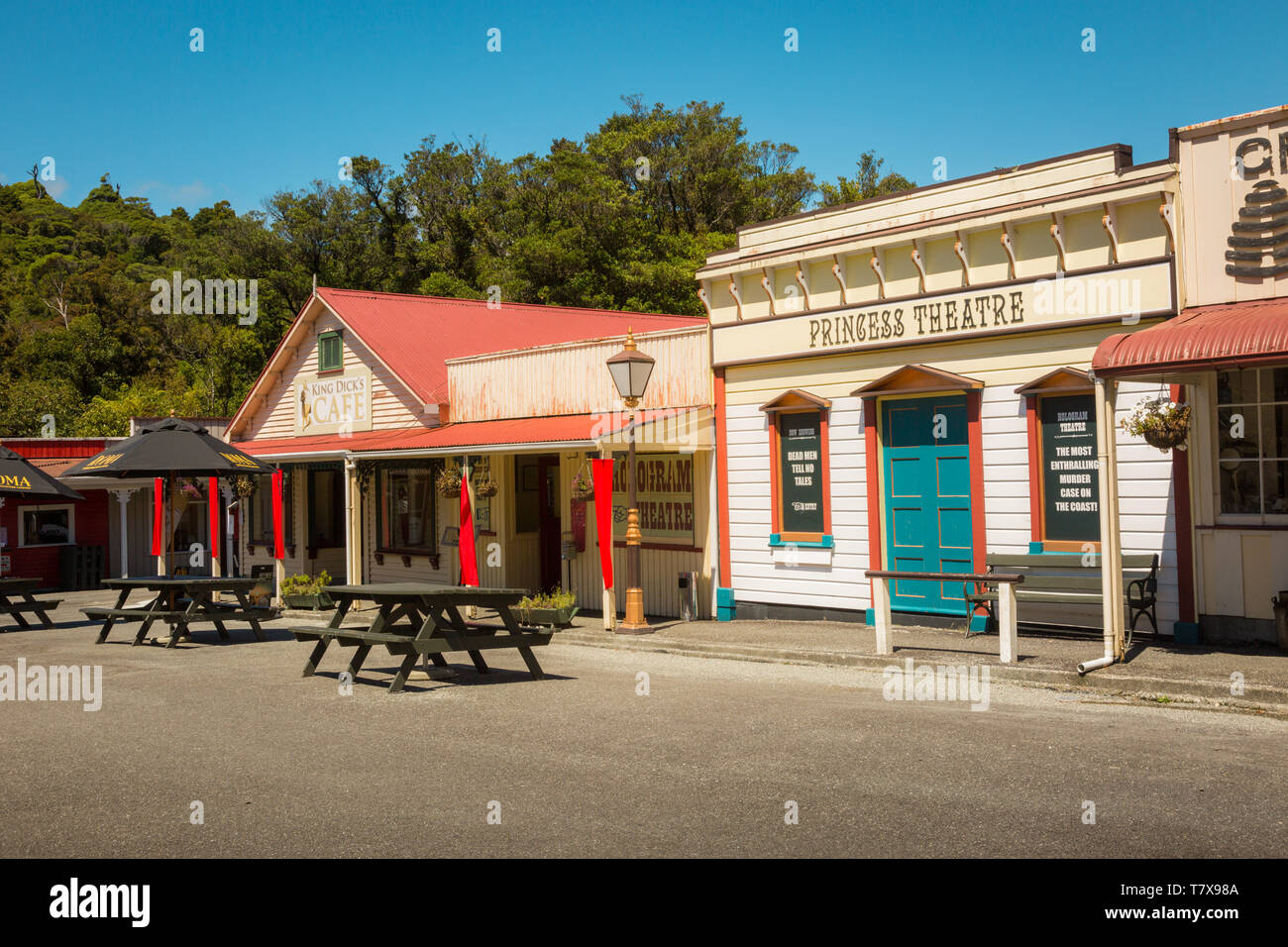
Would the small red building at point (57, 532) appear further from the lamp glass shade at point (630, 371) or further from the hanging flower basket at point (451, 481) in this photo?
the lamp glass shade at point (630, 371)

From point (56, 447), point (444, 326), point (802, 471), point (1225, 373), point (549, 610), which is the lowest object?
point (549, 610)

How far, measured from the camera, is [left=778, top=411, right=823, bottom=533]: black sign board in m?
14.7

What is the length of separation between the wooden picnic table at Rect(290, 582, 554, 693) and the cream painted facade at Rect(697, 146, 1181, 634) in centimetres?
479

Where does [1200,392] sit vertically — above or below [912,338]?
below

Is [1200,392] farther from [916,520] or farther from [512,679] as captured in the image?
[512,679]

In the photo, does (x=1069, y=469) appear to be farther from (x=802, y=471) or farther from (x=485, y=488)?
(x=485, y=488)

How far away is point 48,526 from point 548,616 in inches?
714

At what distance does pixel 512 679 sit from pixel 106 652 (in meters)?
5.70

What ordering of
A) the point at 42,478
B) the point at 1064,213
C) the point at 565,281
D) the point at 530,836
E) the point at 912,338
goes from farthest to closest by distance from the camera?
the point at 565,281, the point at 42,478, the point at 912,338, the point at 1064,213, the point at 530,836

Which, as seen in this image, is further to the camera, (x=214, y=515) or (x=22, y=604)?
(x=214, y=515)

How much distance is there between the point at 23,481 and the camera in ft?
53.9

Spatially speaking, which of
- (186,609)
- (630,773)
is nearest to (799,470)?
(186,609)

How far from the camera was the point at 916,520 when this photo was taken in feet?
44.5
